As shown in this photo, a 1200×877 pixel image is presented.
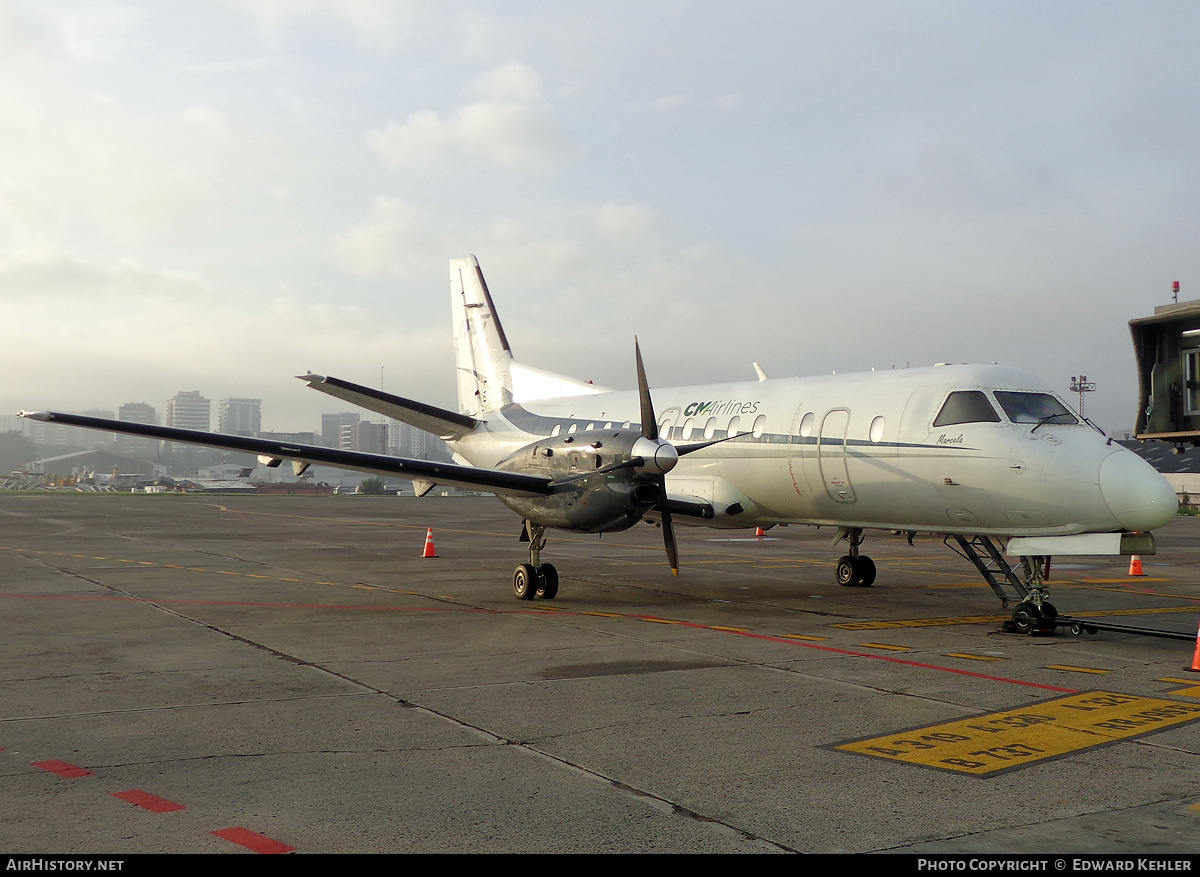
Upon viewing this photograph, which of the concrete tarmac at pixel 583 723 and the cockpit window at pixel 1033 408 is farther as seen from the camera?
the cockpit window at pixel 1033 408

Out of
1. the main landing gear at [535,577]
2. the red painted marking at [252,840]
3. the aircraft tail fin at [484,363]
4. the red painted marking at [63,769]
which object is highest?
the aircraft tail fin at [484,363]

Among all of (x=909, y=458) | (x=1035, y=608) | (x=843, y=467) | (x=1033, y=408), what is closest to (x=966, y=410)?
(x=1033, y=408)

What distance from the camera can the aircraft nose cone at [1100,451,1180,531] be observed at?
33.0 feet

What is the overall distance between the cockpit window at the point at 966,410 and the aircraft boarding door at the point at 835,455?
147cm

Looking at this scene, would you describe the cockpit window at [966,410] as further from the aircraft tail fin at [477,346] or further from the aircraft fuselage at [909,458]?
the aircraft tail fin at [477,346]

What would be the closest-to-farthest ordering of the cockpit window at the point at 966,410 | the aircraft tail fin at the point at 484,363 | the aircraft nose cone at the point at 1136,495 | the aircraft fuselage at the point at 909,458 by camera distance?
the aircraft nose cone at the point at 1136,495, the aircraft fuselage at the point at 909,458, the cockpit window at the point at 966,410, the aircraft tail fin at the point at 484,363

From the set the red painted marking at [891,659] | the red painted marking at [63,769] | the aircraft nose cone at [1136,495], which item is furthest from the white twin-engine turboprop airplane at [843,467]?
the red painted marking at [63,769]

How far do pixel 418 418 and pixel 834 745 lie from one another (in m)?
12.9

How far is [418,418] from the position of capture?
1792cm

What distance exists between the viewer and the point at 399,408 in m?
16.6

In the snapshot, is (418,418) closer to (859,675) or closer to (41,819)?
(859,675)

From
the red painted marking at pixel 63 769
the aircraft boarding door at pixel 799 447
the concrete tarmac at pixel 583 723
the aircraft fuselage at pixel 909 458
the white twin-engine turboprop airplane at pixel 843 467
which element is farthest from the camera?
the aircraft boarding door at pixel 799 447

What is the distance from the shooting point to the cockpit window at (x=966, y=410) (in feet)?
38.7
